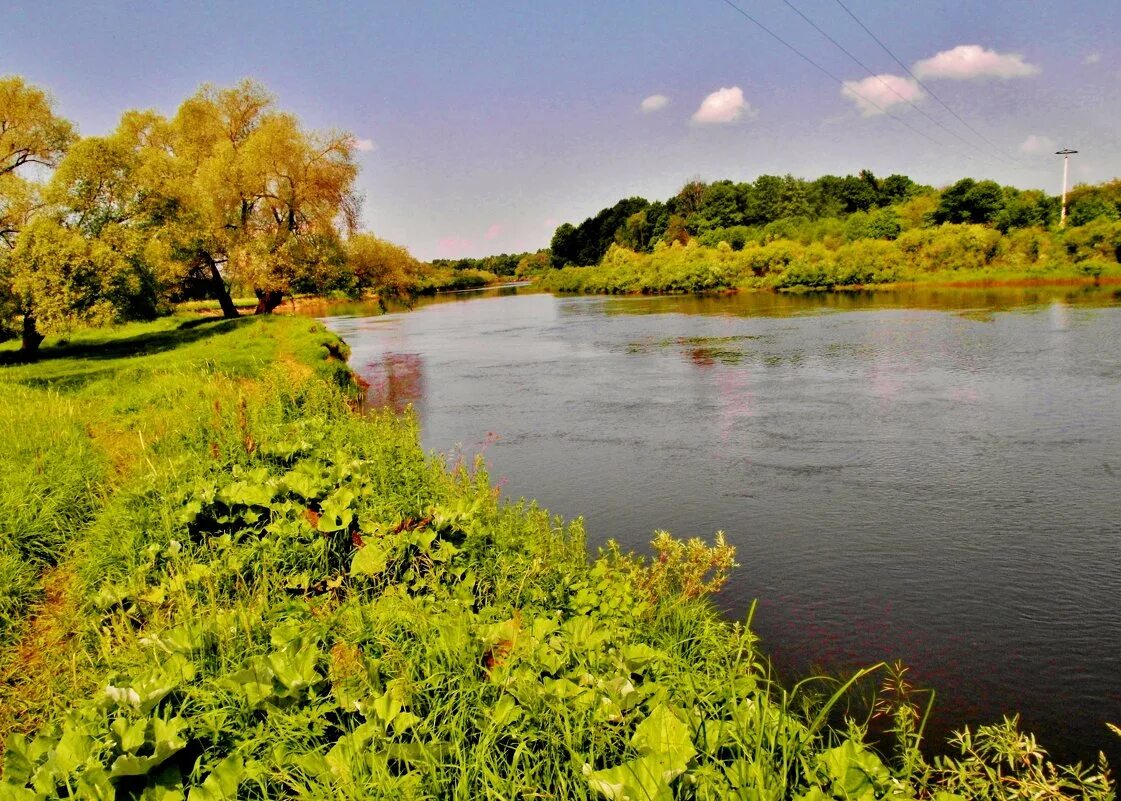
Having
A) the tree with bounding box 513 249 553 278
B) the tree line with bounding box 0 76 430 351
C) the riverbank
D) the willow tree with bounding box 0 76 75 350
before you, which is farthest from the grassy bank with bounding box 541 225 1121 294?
the tree with bounding box 513 249 553 278

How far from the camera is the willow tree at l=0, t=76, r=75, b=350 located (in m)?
16.2

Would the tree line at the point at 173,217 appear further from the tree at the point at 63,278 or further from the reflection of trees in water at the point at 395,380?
the reflection of trees in water at the point at 395,380

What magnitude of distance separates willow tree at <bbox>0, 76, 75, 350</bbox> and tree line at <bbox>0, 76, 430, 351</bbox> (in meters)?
0.03

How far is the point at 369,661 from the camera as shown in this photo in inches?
148

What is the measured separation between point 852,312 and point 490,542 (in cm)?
3400

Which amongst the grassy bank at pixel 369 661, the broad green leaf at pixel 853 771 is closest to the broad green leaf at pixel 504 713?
the grassy bank at pixel 369 661

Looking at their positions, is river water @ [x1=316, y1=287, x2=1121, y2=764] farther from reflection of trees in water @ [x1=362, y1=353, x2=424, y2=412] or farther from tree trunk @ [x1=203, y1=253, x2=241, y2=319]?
tree trunk @ [x1=203, y1=253, x2=241, y2=319]

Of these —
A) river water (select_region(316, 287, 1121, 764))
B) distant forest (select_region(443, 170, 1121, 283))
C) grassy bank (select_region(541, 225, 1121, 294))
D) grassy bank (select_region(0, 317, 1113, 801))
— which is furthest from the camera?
distant forest (select_region(443, 170, 1121, 283))

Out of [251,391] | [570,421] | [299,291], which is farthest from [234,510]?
[299,291]

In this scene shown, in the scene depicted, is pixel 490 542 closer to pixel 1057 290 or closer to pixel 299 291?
pixel 299 291

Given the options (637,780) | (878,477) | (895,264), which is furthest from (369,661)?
(895,264)

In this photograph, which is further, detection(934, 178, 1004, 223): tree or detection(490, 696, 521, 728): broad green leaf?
detection(934, 178, 1004, 223): tree

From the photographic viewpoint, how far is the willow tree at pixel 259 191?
89.2 feet

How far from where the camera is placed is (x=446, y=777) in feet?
10.0
